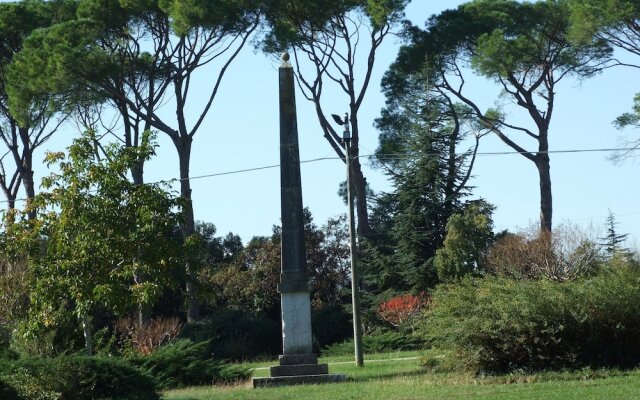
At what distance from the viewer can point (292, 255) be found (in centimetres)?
2055

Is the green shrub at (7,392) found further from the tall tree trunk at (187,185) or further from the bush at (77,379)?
the tall tree trunk at (187,185)

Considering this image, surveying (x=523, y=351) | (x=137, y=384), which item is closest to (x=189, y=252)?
(x=137, y=384)

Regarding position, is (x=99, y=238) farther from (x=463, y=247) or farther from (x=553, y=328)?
(x=463, y=247)

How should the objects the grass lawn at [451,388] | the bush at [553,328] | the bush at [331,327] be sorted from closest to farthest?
1. the grass lawn at [451,388]
2. the bush at [553,328]
3. the bush at [331,327]

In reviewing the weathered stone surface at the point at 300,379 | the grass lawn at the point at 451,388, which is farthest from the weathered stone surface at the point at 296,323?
the grass lawn at the point at 451,388

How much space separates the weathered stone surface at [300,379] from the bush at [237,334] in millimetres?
14655

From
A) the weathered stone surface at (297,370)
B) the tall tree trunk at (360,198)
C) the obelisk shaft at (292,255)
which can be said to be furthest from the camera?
the tall tree trunk at (360,198)

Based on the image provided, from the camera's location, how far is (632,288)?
731 inches

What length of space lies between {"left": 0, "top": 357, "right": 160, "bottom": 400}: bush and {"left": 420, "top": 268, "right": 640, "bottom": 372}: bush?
5.58 metres

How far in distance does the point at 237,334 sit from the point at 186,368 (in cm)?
1587

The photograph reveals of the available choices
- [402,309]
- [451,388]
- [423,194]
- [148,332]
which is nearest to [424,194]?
[423,194]

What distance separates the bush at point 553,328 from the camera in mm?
18422

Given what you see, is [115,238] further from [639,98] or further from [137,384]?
[639,98]

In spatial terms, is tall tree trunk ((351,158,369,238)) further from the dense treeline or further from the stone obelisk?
the stone obelisk
